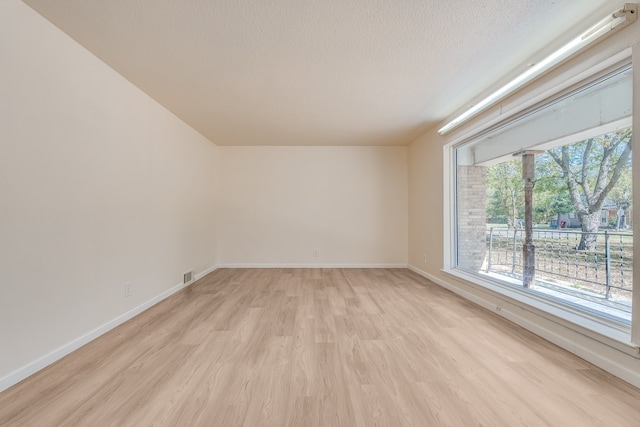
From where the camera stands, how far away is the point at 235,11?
175 centimetres

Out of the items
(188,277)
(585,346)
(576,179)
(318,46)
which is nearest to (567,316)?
(585,346)

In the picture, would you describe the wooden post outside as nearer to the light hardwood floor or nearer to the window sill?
the window sill

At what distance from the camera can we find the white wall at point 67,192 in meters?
1.62

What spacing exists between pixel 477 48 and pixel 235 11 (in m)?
1.92

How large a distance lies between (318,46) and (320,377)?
8.09ft

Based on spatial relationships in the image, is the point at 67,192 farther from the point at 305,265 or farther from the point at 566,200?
the point at 566,200

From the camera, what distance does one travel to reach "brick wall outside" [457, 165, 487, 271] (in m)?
3.44

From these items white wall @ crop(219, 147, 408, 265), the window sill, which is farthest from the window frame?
white wall @ crop(219, 147, 408, 265)

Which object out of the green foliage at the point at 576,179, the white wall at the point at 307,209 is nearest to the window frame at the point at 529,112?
the green foliage at the point at 576,179

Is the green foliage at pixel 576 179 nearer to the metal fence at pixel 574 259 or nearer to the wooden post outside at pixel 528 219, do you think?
the wooden post outside at pixel 528 219

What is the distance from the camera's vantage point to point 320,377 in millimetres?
1668

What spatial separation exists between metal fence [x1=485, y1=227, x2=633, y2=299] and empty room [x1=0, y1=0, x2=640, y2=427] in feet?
0.06

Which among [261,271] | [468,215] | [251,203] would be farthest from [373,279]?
[251,203]

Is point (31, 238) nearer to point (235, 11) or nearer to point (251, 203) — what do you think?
point (235, 11)
